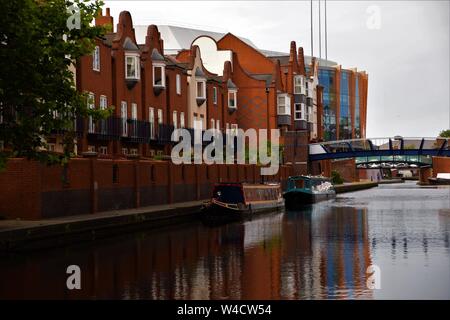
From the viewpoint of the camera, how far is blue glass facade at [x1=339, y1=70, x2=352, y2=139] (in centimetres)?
15125

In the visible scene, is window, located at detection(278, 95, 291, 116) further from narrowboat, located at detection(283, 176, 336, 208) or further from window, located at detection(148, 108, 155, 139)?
window, located at detection(148, 108, 155, 139)

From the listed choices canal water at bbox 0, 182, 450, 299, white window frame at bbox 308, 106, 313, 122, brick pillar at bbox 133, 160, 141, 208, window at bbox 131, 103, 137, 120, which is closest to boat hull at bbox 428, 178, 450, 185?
white window frame at bbox 308, 106, 313, 122

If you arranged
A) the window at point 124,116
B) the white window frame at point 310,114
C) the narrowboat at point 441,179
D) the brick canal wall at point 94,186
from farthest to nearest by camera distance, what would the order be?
the narrowboat at point 441,179
the white window frame at point 310,114
the window at point 124,116
the brick canal wall at point 94,186

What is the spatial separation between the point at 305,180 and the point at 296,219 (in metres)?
21.8

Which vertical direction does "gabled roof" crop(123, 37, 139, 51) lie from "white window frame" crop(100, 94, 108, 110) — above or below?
above

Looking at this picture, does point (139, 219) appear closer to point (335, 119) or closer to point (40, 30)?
point (40, 30)

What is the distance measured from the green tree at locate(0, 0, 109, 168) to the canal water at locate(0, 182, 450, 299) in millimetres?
4278

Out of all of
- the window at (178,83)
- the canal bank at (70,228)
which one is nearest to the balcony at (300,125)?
the window at (178,83)

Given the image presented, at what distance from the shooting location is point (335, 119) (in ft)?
493

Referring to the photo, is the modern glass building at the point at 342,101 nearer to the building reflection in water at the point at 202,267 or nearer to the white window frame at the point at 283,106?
the white window frame at the point at 283,106

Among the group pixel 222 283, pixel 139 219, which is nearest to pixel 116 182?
pixel 139 219

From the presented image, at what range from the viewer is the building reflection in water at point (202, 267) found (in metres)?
17.8

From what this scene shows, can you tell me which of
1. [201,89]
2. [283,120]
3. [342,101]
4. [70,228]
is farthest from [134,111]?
[342,101]

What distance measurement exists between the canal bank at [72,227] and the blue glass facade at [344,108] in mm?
114702
